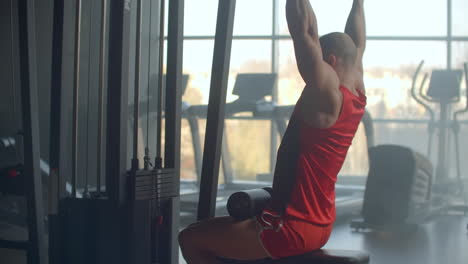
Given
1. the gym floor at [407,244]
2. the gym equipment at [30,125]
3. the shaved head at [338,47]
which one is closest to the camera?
the shaved head at [338,47]

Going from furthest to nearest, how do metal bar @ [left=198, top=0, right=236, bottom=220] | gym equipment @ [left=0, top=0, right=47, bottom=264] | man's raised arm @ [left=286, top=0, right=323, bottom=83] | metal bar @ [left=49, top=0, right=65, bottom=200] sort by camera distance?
gym equipment @ [left=0, top=0, right=47, bottom=264] < metal bar @ [left=49, top=0, right=65, bottom=200] < metal bar @ [left=198, top=0, right=236, bottom=220] < man's raised arm @ [left=286, top=0, right=323, bottom=83]

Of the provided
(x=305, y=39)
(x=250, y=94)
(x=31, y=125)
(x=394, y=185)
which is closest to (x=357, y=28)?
(x=305, y=39)

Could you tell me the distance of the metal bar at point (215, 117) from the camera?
2.00m

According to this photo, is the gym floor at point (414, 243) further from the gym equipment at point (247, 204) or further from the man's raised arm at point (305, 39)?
the man's raised arm at point (305, 39)

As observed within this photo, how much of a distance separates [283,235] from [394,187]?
3244mm

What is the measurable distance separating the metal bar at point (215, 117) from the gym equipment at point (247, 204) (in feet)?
1.33

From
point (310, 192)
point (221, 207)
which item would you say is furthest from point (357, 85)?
point (221, 207)

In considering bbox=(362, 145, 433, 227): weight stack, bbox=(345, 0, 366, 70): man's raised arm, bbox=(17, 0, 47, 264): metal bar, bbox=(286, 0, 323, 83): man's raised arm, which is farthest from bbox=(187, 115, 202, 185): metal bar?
bbox=(286, 0, 323, 83): man's raised arm

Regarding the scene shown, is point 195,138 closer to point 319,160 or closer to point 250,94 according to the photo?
point 250,94

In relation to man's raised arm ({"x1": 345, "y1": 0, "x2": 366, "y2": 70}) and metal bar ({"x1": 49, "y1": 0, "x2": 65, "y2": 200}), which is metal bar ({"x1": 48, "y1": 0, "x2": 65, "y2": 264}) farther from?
man's raised arm ({"x1": 345, "y1": 0, "x2": 366, "y2": 70})

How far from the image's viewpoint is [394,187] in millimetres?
4609

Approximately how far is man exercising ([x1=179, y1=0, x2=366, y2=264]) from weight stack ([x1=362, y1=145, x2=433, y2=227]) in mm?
3072

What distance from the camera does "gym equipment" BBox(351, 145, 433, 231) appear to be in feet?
15.0

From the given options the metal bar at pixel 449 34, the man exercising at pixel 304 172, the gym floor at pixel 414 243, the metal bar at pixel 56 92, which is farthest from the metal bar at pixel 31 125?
the metal bar at pixel 449 34
